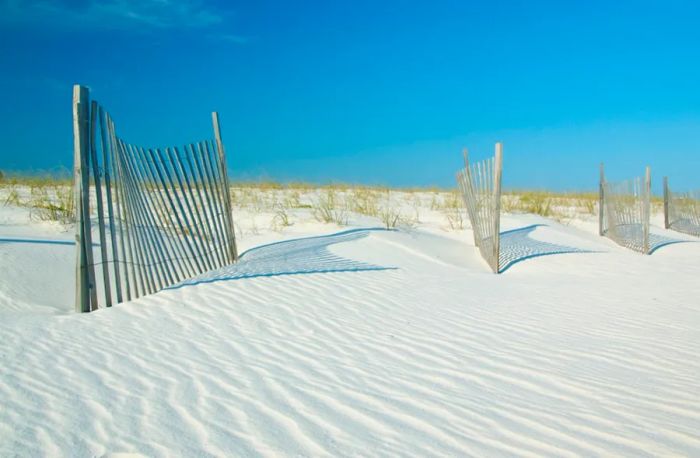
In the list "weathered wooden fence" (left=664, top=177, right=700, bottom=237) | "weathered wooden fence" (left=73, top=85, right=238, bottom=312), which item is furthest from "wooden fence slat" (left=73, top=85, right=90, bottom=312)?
"weathered wooden fence" (left=664, top=177, right=700, bottom=237)

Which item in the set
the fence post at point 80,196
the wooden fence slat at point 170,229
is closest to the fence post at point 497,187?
the wooden fence slat at point 170,229

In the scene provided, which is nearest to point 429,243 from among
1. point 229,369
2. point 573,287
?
point 573,287

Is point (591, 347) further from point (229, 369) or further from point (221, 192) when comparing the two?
point (221, 192)

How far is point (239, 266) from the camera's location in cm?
661

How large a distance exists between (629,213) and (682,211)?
207 inches

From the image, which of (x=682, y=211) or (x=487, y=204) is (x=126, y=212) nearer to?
(x=487, y=204)

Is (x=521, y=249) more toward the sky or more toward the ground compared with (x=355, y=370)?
Answer: more toward the sky

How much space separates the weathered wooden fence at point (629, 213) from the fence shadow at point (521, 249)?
166cm

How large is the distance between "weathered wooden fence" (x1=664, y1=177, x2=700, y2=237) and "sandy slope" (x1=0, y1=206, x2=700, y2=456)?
32.5ft

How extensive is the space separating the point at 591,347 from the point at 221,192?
496 centimetres

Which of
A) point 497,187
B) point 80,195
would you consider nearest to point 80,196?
point 80,195

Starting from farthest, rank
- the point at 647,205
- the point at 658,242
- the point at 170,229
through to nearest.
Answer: the point at 658,242
the point at 647,205
the point at 170,229

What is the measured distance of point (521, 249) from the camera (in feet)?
30.3

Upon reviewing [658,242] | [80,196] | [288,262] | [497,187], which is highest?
[497,187]
